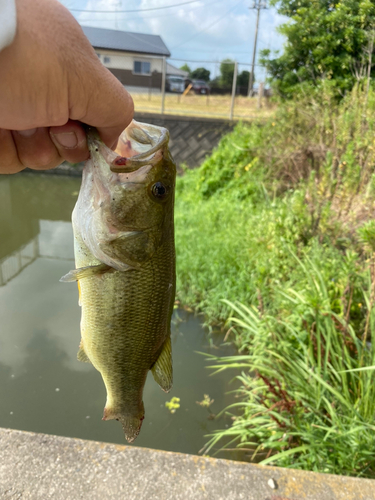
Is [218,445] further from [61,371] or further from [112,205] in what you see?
[112,205]

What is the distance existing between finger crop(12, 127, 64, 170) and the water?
110 inches

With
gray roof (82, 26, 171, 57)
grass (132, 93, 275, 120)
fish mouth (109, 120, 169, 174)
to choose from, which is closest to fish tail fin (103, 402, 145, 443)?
fish mouth (109, 120, 169, 174)

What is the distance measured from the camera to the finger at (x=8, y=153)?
1287 millimetres

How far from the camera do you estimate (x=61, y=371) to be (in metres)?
4.00

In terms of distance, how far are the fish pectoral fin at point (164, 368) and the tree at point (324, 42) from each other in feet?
22.2

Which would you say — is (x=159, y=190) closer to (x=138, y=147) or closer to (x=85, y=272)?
(x=138, y=147)

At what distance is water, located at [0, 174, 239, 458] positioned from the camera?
134 inches

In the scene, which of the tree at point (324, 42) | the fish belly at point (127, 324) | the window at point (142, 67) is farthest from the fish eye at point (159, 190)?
the window at point (142, 67)

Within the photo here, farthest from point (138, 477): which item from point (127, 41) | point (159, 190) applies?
point (127, 41)

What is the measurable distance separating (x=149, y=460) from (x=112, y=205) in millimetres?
1447

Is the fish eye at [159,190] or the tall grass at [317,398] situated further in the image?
the tall grass at [317,398]

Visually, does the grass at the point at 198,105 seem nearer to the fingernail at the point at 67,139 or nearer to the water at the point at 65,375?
the water at the point at 65,375

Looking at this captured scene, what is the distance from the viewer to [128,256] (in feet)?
4.20

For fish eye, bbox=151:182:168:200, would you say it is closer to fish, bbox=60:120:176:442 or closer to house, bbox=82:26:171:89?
fish, bbox=60:120:176:442
